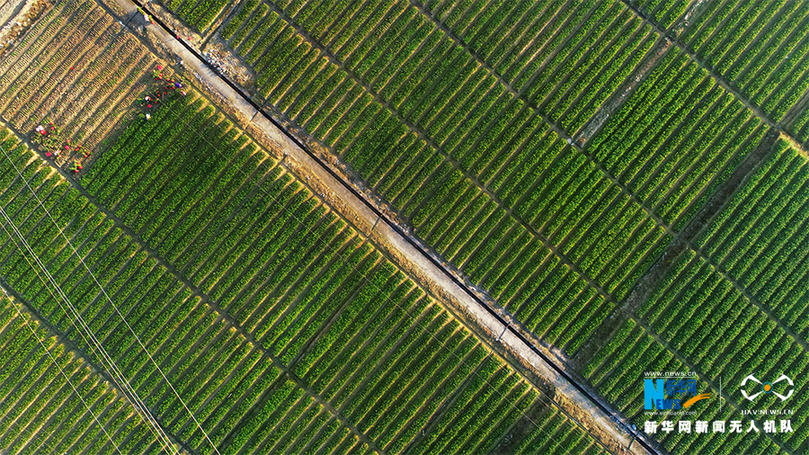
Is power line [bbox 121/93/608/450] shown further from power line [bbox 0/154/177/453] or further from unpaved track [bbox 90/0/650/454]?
power line [bbox 0/154/177/453]

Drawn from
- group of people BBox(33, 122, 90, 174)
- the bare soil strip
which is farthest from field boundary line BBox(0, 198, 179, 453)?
the bare soil strip

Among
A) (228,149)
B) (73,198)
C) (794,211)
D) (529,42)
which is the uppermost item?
(794,211)

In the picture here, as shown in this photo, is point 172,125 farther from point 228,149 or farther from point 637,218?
point 637,218

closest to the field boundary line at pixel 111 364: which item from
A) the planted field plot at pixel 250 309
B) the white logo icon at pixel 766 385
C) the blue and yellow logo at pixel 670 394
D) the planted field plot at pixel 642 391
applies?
the planted field plot at pixel 250 309

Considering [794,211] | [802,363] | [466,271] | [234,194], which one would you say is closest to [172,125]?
[234,194]

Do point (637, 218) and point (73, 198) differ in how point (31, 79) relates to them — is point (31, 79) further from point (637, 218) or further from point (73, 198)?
point (637, 218)

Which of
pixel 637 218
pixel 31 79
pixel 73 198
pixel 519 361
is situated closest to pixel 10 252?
pixel 73 198

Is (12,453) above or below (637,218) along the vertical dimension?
below
